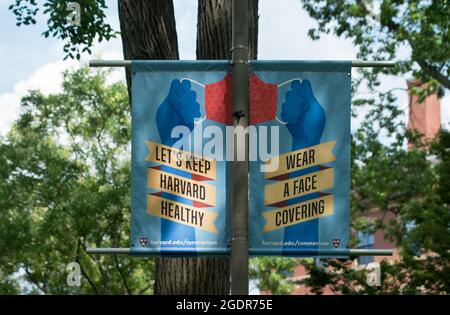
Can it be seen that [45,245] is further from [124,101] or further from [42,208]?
[124,101]

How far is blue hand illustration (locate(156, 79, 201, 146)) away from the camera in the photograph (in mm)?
8367

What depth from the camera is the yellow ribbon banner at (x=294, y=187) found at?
8227 mm

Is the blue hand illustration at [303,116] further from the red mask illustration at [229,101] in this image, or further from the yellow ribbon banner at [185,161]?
the yellow ribbon banner at [185,161]

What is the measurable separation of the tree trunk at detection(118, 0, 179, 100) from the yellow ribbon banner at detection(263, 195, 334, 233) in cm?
466

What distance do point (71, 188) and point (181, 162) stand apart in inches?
1138

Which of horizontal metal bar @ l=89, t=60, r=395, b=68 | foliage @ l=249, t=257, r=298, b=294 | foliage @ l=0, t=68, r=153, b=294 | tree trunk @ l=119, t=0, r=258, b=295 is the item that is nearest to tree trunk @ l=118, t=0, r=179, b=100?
tree trunk @ l=119, t=0, r=258, b=295

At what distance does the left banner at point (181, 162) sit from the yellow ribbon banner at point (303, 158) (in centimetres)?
45

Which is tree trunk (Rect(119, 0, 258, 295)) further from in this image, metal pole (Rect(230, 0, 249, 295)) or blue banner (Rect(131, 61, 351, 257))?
metal pole (Rect(230, 0, 249, 295))

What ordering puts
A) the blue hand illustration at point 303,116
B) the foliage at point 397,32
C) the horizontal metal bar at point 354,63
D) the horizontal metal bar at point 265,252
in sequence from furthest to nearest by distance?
the foliage at point 397,32
the horizontal metal bar at point 354,63
the blue hand illustration at point 303,116
the horizontal metal bar at point 265,252

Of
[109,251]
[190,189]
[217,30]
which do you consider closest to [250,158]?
[190,189]

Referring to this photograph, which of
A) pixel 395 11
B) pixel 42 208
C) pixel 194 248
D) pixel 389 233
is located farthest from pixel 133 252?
pixel 42 208

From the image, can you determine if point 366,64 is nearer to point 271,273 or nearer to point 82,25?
point 82,25

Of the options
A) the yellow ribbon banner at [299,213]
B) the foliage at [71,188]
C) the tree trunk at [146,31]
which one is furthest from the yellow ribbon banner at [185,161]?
the foliage at [71,188]
